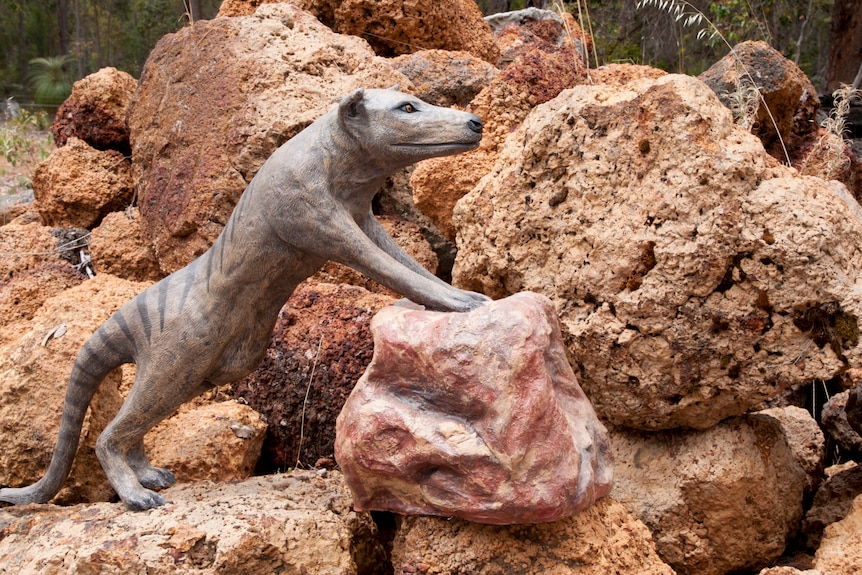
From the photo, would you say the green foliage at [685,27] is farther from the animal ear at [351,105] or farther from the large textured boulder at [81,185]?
the animal ear at [351,105]

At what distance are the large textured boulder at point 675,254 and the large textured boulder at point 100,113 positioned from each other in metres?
3.44

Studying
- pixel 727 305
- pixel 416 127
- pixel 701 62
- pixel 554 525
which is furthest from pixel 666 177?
pixel 701 62

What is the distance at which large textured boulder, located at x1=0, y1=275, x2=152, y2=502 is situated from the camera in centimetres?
345

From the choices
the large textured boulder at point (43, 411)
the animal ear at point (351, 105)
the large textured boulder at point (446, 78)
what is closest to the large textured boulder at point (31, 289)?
the large textured boulder at point (43, 411)

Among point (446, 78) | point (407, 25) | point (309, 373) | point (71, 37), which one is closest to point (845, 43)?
point (407, 25)

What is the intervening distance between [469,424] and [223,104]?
289 centimetres

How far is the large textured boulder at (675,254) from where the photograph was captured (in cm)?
279

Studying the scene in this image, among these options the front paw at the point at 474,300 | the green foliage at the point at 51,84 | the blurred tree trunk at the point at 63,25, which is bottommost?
the green foliage at the point at 51,84

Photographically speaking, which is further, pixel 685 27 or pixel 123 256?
pixel 685 27

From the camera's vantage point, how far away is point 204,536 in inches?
103

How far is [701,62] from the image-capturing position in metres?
10.2

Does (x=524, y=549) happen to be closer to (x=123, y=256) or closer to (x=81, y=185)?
(x=123, y=256)

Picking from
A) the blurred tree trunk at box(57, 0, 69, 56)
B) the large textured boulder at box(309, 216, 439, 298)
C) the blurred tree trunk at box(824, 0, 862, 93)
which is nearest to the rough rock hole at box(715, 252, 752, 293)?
the large textured boulder at box(309, 216, 439, 298)

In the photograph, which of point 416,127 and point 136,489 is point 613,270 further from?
point 136,489
